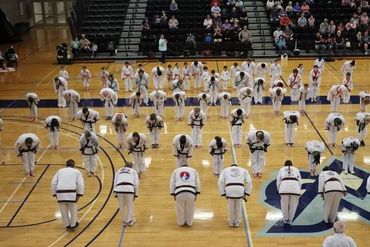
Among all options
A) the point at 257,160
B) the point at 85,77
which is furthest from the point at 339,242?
the point at 85,77

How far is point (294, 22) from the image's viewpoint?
35781 millimetres

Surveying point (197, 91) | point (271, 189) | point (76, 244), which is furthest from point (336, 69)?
point (76, 244)

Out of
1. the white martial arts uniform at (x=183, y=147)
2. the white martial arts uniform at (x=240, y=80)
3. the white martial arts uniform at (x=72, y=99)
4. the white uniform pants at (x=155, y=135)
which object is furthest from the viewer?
the white martial arts uniform at (x=240, y=80)

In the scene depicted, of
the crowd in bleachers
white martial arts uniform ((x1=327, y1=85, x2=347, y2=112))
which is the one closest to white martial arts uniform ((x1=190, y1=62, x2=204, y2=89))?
white martial arts uniform ((x1=327, y1=85, x2=347, y2=112))

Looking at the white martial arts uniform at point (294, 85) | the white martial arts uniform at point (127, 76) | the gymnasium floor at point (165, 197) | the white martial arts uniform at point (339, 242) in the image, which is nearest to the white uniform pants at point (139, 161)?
the gymnasium floor at point (165, 197)

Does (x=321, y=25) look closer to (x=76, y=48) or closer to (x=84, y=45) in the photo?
(x=84, y=45)

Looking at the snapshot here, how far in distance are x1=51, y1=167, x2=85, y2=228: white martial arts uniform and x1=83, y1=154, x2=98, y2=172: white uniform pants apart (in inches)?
129

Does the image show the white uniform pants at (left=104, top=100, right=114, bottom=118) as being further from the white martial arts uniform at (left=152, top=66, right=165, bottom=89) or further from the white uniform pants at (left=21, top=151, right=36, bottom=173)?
the white uniform pants at (left=21, top=151, right=36, bottom=173)

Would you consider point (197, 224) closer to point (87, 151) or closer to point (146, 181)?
point (146, 181)

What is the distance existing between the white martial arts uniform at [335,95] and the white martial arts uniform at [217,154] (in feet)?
23.4

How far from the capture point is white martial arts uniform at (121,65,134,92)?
25997mm

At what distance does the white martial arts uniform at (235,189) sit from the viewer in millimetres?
12656

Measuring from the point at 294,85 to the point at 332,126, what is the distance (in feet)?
20.1

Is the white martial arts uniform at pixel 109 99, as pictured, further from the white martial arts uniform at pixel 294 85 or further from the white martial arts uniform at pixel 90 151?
the white martial arts uniform at pixel 294 85
